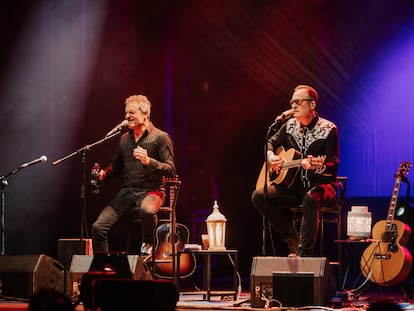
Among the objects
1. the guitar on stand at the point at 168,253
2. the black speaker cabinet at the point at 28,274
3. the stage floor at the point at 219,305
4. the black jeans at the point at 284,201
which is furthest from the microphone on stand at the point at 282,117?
the black speaker cabinet at the point at 28,274

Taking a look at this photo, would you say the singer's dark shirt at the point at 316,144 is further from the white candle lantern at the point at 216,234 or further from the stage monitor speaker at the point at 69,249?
the stage monitor speaker at the point at 69,249

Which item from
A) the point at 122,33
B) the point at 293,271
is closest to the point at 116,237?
the point at 122,33

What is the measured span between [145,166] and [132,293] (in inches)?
119

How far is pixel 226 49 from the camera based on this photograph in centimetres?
830

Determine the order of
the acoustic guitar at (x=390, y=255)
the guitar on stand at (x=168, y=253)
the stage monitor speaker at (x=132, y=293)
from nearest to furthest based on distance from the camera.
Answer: the stage monitor speaker at (x=132, y=293), the acoustic guitar at (x=390, y=255), the guitar on stand at (x=168, y=253)

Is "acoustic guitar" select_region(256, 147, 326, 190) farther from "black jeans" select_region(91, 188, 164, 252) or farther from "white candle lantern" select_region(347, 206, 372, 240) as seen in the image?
"black jeans" select_region(91, 188, 164, 252)

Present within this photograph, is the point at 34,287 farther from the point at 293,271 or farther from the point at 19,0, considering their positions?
the point at 19,0

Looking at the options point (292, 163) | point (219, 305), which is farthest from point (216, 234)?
point (292, 163)

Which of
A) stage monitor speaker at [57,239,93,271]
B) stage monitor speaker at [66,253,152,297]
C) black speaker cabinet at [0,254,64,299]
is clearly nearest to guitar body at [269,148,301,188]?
stage monitor speaker at [66,253,152,297]

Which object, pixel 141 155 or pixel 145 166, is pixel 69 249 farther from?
pixel 141 155

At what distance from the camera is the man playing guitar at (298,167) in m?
5.67

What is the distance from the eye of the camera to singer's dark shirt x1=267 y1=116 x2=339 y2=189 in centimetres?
568

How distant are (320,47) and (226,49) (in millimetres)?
1077

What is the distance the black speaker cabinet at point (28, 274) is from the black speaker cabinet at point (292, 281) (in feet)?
5.19
